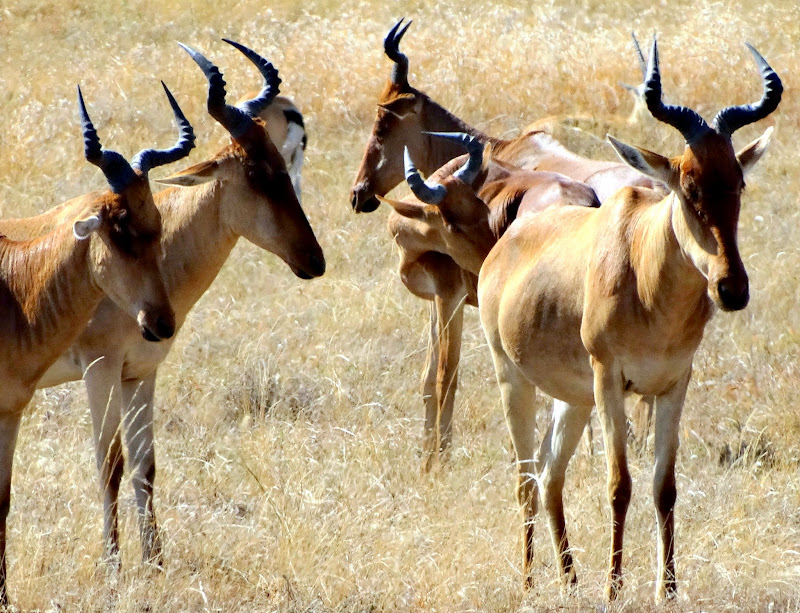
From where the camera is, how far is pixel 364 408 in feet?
28.9

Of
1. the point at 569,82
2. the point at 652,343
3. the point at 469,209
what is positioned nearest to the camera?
the point at 652,343

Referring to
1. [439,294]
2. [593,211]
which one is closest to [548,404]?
[439,294]

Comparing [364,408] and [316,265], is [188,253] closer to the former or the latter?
[316,265]

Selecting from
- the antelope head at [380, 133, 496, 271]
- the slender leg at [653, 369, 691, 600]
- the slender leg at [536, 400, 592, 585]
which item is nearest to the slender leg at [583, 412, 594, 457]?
the antelope head at [380, 133, 496, 271]

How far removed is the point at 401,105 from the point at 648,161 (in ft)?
16.2

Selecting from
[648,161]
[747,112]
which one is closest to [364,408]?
[648,161]

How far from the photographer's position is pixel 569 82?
16703 mm

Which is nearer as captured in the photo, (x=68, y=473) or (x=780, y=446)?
(x=68, y=473)

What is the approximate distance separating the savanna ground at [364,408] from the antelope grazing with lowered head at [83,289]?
918mm

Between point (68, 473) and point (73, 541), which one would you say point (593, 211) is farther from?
point (68, 473)

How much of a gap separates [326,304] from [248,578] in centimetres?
510

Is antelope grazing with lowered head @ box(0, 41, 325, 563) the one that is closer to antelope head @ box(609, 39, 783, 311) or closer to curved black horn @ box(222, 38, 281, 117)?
curved black horn @ box(222, 38, 281, 117)

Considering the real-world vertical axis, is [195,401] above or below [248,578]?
below

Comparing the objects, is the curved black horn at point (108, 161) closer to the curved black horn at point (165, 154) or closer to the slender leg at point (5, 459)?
the curved black horn at point (165, 154)
